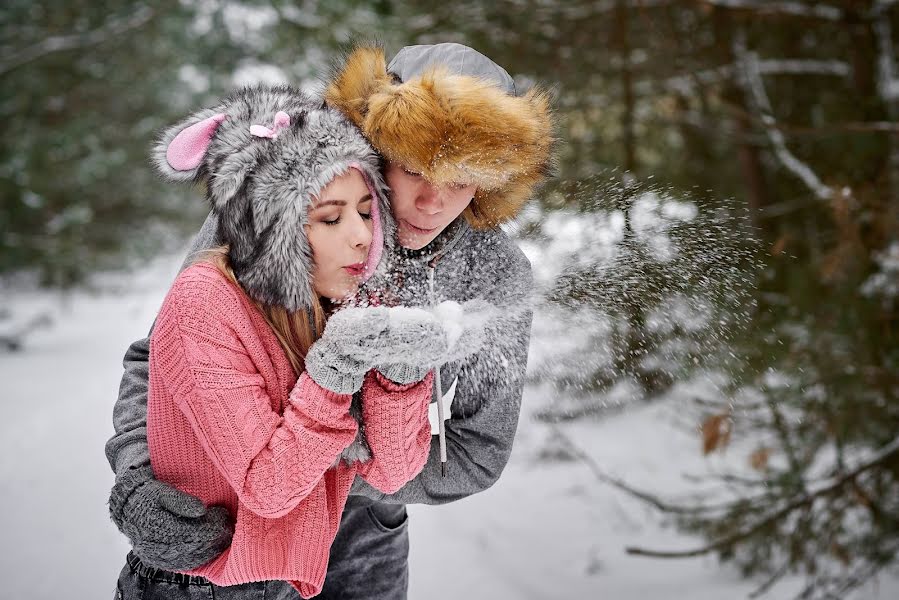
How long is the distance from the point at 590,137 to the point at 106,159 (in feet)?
17.7

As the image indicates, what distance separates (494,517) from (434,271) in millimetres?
2988

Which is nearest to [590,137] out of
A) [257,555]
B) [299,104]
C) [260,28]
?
[260,28]

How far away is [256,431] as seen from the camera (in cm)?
139

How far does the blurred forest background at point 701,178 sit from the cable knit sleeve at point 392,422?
0.60m

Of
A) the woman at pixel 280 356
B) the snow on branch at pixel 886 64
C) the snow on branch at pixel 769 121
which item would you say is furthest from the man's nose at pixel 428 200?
the snow on branch at pixel 886 64

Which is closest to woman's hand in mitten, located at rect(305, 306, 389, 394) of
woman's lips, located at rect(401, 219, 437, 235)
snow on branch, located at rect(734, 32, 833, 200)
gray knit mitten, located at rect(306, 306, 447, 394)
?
gray knit mitten, located at rect(306, 306, 447, 394)

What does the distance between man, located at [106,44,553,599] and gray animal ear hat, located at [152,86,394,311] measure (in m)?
0.10

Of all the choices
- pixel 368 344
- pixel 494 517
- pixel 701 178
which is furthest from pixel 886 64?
pixel 368 344

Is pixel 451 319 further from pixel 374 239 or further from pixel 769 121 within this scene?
pixel 769 121

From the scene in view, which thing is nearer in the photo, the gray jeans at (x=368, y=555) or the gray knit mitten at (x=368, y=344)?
the gray knit mitten at (x=368, y=344)

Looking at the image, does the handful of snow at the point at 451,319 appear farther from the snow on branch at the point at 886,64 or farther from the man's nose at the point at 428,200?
the snow on branch at the point at 886,64

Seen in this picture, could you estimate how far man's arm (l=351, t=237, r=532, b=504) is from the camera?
1774 mm

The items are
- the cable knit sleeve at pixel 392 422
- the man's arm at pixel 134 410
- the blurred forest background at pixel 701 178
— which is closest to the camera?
the cable knit sleeve at pixel 392 422

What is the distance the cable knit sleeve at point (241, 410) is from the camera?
1.38 m
